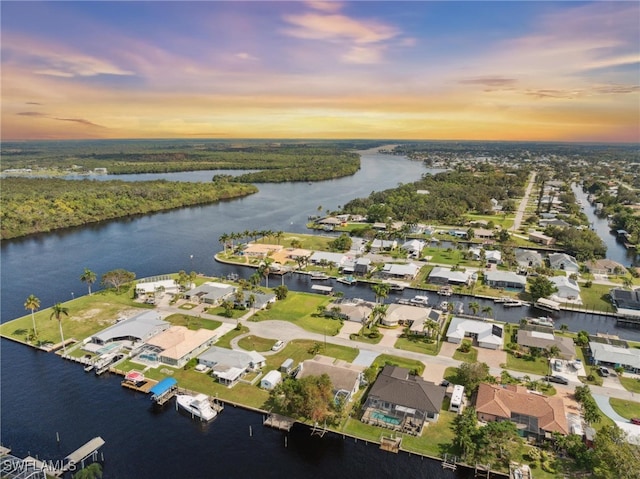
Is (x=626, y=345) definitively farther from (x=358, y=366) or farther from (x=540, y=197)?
(x=540, y=197)

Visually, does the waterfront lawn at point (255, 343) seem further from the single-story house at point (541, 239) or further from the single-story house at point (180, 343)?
the single-story house at point (541, 239)

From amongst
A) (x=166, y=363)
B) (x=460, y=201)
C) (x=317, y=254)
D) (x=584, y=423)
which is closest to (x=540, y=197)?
(x=460, y=201)

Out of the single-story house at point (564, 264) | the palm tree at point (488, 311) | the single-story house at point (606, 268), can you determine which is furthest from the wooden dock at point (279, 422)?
the single-story house at point (606, 268)

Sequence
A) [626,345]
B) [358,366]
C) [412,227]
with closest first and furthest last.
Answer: [358,366] → [626,345] → [412,227]

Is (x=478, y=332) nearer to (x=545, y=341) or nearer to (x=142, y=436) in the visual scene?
(x=545, y=341)

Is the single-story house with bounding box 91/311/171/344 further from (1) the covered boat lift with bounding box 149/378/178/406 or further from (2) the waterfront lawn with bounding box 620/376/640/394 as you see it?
(2) the waterfront lawn with bounding box 620/376/640/394

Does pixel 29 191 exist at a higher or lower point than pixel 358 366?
higher

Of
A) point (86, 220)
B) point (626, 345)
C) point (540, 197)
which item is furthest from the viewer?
point (540, 197)
